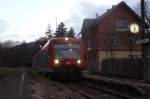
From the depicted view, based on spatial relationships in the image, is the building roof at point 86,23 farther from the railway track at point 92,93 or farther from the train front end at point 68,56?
the railway track at point 92,93

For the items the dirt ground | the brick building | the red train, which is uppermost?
the brick building

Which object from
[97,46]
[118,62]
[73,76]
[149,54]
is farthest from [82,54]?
[97,46]

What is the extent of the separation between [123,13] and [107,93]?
5393 centimetres

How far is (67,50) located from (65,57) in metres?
0.64

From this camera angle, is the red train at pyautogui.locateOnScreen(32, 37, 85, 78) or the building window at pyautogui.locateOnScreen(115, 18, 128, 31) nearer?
the red train at pyautogui.locateOnScreen(32, 37, 85, 78)

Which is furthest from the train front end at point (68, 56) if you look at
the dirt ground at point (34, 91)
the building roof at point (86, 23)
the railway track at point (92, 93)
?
the building roof at point (86, 23)

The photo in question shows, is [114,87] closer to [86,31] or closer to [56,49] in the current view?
[56,49]

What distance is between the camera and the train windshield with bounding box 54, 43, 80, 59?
33.0 meters

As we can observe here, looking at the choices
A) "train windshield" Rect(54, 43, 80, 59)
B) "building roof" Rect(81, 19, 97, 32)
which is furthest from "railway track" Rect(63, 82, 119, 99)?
"building roof" Rect(81, 19, 97, 32)

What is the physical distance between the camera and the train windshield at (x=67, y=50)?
108ft

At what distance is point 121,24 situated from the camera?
7612cm

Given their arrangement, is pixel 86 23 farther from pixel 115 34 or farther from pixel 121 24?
pixel 115 34

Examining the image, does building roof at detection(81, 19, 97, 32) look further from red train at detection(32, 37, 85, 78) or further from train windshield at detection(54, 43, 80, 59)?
train windshield at detection(54, 43, 80, 59)

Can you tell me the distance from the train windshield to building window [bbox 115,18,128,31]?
139 feet
